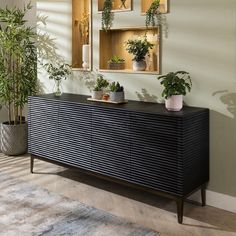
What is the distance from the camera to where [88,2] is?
3750 millimetres

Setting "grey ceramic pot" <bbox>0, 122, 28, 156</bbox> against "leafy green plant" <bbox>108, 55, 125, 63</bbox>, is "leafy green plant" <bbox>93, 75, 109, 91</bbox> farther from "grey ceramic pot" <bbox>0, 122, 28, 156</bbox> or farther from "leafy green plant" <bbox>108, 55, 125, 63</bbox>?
"grey ceramic pot" <bbox>0, 122, 28, 156</bbox>

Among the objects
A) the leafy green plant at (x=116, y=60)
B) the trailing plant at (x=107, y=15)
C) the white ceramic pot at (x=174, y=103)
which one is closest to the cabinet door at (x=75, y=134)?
the leafy green plant at (x=116, y=60)

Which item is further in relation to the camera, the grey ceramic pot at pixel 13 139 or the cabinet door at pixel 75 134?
the grey ceramic pot at pixel 13 139

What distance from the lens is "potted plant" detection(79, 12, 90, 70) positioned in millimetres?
3600

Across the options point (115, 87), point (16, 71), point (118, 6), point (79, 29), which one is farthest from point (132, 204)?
point (16, 71)

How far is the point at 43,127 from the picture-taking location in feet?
11.3

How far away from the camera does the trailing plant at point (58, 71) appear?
367cm

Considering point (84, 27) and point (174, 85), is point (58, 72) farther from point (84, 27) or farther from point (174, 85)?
point (174, 85)

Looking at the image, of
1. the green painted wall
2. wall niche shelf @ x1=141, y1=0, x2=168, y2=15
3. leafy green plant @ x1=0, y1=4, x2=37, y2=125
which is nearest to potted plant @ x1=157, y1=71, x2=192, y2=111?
the green painted wall

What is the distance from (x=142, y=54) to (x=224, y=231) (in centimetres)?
163

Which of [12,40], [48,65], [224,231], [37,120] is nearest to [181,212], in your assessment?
[224,231]

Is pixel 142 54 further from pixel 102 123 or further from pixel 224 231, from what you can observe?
pixel 224 231

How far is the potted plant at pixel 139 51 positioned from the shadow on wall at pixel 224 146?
2.48ft

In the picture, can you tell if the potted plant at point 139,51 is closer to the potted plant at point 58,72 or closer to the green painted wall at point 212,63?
the green painted wall at point 212,63
